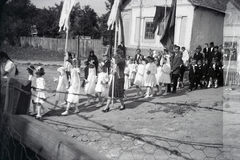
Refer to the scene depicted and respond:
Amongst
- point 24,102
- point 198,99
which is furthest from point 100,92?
point 24,102

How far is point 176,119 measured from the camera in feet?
20.9

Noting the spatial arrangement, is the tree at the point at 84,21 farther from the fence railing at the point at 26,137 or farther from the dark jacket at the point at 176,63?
the fence railing at the point at 26,137

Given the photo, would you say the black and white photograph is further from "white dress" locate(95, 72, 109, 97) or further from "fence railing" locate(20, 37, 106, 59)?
"fence railing" locate(20, 37, 106, 59)

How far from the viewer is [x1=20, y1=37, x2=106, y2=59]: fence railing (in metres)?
23.5

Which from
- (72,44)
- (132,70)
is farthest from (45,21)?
(132,70)

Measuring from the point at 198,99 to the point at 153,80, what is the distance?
1681 mm

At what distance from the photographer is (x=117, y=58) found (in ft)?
24.2

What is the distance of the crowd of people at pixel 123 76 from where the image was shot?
7.14m

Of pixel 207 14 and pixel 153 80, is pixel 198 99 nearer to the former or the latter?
pixel 153 80

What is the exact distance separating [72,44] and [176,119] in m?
20.9

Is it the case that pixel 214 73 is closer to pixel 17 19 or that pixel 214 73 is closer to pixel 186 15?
pixel 186 15

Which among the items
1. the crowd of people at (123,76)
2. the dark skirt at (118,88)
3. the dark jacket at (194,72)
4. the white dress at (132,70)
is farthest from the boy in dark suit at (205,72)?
the dark skirt at (118,88)

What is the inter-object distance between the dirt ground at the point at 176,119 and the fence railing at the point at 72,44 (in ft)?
47.4

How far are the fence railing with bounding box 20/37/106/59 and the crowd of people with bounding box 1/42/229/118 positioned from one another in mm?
12032
